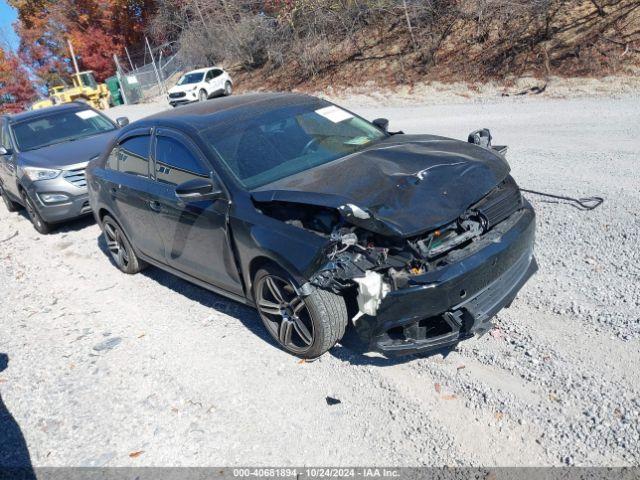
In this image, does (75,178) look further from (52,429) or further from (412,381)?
(412,381)

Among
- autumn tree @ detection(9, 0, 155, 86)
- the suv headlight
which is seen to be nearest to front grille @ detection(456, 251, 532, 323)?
the suv headlight

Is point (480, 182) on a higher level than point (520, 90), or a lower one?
higher

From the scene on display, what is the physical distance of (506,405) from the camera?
329cm

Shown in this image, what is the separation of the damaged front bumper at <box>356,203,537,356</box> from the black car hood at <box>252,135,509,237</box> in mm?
300

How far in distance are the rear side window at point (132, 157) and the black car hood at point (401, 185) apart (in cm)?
180

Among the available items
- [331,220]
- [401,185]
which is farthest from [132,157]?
[401,185]

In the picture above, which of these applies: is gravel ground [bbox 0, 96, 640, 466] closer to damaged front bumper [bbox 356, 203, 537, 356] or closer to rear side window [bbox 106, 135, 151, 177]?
damaged front bumper [bbox 356, 203, 537, 356]

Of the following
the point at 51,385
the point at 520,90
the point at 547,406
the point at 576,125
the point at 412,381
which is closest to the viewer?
the point at 547,406

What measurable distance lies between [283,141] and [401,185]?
1353mm

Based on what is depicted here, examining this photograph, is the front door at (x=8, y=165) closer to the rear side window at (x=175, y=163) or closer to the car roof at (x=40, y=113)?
the car roof at (x=40, y=113)

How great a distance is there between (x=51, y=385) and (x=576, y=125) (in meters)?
9.53

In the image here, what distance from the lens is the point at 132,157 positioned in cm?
559

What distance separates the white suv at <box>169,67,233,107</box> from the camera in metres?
25.8

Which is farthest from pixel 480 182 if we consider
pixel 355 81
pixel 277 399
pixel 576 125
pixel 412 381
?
pixel 355 81
